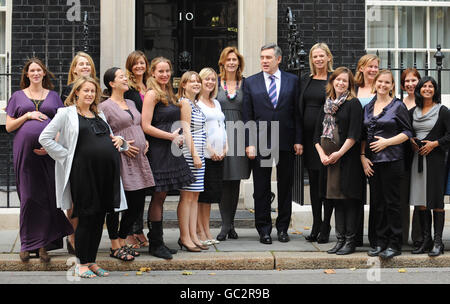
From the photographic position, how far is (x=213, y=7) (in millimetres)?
10523

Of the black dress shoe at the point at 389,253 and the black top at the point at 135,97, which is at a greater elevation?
the black top at the point at 135,97

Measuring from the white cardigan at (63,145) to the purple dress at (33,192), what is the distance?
47 cm

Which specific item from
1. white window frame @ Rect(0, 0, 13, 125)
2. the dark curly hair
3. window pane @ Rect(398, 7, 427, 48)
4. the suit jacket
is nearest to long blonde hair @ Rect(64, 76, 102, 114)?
the suit jacket

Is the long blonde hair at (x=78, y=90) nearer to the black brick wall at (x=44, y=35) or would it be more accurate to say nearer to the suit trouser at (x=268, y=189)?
the suit trouser at (x=268, y=189)

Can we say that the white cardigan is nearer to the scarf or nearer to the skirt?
the skirt

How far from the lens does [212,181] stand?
7578mm

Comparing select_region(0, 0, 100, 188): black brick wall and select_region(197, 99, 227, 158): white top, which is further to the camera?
select_region(0, 0, 100, 188): black brick wall

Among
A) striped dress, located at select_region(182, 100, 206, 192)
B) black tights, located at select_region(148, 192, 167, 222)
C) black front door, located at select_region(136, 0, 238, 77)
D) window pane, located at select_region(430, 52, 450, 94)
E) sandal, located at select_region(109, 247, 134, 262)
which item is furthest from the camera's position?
window pane, located at select_region(430, 52, 450, 94)

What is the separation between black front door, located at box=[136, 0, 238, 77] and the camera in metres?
10.4

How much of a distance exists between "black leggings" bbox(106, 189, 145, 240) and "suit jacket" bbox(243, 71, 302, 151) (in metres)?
1.42

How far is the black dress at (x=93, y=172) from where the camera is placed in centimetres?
644

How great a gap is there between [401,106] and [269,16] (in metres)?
3.40

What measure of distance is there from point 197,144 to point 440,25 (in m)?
5.11

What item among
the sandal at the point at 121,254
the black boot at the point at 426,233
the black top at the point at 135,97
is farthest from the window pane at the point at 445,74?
the sandal at the point at 121,254
